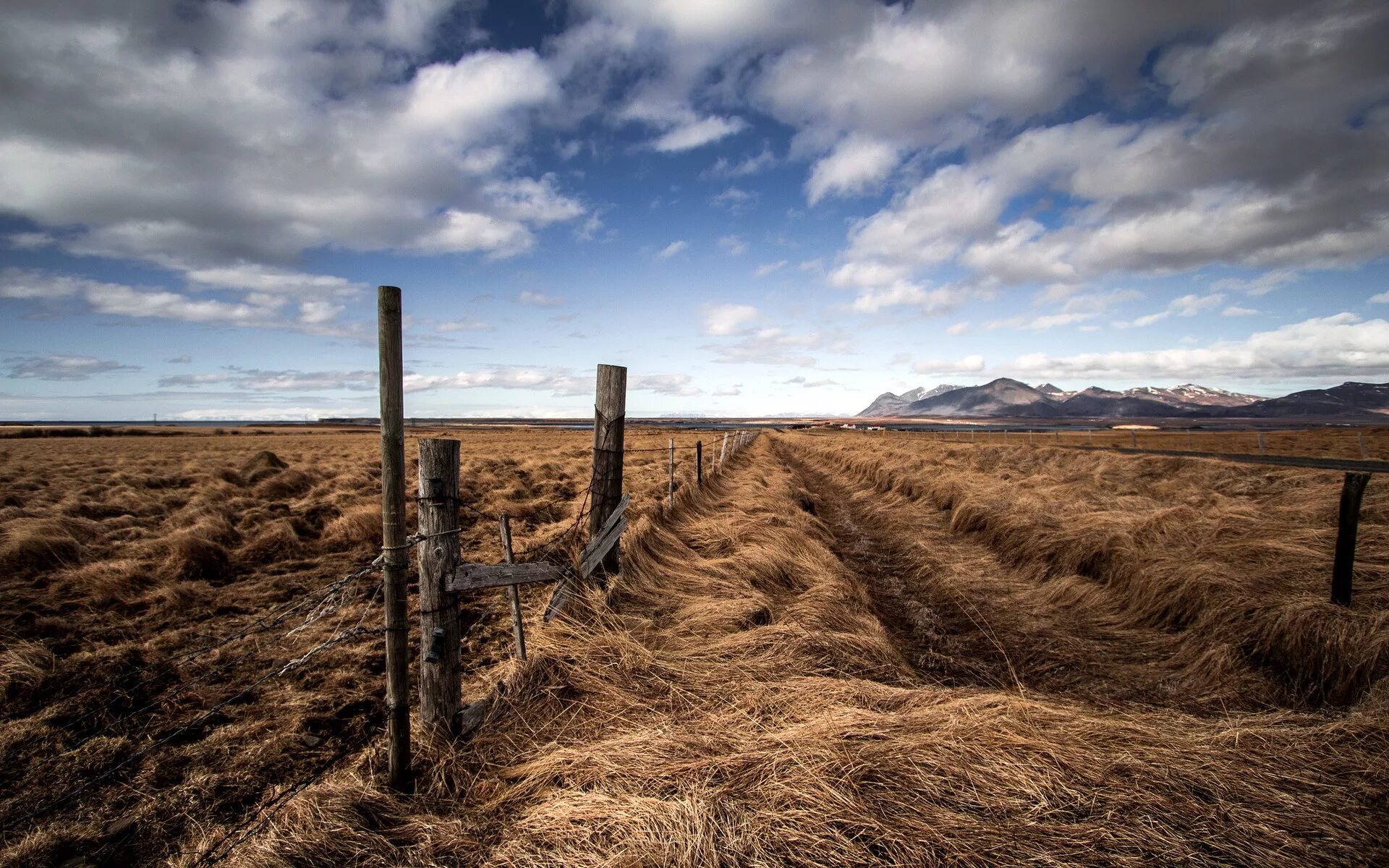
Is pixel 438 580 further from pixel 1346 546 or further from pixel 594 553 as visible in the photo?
pixel 1346 546

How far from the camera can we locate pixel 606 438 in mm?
5672

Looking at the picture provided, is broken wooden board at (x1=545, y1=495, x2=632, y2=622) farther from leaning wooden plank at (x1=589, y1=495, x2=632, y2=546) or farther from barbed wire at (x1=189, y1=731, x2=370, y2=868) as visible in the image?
barbed wire at (x1=189, y1=731, x2=370, y2=868)

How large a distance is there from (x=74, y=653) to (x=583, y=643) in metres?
5.11

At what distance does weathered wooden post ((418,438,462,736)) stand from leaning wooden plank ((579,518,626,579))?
5.91ft

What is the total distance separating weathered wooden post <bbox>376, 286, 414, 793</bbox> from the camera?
2.79 meters

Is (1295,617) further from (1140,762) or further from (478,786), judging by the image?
(478,786)

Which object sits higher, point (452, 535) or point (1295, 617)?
point (452, 535)

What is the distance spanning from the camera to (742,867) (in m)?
2.30

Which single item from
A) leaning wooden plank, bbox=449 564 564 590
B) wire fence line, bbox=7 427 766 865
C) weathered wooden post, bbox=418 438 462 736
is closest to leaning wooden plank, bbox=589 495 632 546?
wire fence line, bbox=7 427 766 865

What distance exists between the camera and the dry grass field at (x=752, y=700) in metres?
2.53

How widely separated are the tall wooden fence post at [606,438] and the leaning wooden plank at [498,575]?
1330 mm

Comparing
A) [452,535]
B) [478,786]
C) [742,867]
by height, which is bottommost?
[478,786]

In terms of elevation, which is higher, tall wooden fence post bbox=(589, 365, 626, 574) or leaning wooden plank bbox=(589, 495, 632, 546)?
tall wooden fence post bbox=(589, 365, 626, 574)

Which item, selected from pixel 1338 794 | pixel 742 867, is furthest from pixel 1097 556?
pixel 742 867
